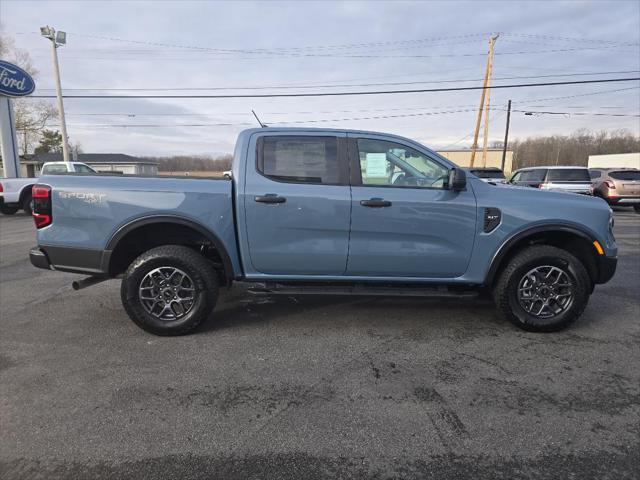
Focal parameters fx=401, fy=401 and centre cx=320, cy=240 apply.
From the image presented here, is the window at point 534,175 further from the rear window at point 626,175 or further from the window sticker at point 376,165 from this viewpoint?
the window sticker at point 376,165

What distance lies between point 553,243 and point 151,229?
410 cm

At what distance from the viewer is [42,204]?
12.1ft

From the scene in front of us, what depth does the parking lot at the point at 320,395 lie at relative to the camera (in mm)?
2213

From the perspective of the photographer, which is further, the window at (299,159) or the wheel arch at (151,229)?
the window at (299,159)

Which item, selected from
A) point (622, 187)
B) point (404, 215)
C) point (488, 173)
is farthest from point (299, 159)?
A: point (622, 187)

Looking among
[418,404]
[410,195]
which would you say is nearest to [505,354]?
[418,404]

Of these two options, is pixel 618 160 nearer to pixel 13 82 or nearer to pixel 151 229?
pixel 13 82

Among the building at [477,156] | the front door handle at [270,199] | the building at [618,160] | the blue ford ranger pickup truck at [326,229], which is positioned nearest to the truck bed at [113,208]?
the blue ford ranger pickup truck at [326,229]

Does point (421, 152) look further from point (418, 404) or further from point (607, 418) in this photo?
point (607, 418)

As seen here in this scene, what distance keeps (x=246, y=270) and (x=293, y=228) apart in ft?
2.08

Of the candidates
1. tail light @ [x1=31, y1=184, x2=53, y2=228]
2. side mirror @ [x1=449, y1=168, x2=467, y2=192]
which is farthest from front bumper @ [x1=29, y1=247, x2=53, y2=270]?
side mirror @ [x1=449, y1=168, x2=467, y2=192]

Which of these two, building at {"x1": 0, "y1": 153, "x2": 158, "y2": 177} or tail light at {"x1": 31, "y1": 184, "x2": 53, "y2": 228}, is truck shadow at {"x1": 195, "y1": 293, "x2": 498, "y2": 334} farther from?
building at {"x1": 0, "y1": 153, "x2": 158, "y2": 177}

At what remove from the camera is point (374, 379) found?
308cm

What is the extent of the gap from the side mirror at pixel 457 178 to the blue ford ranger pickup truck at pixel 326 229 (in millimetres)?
13
